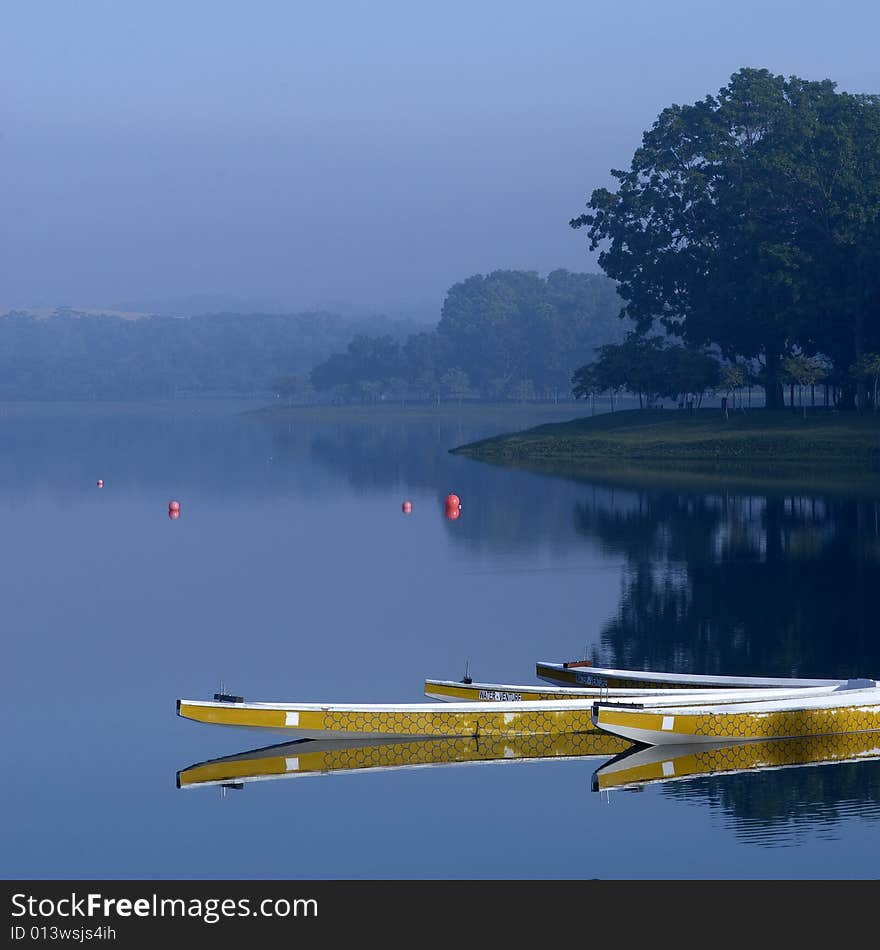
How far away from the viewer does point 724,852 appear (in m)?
30.8

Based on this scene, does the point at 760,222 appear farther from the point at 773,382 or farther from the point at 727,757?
the point at 727,757

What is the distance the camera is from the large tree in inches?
5315

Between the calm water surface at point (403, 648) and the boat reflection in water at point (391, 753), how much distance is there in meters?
0.38

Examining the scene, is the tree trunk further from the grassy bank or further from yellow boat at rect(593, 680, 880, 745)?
yellow boat at rect(593, 680, 880, 745)

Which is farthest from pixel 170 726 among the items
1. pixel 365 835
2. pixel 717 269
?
pixel 717 269

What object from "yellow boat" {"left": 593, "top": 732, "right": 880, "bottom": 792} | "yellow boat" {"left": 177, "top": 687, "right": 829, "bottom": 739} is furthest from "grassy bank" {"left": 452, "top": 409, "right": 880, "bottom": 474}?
"yellow boat" {"left": 177, "top": 687, "right": 829, "bottom": 739}

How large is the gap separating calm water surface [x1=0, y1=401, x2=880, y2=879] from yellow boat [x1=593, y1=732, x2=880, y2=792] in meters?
0.49

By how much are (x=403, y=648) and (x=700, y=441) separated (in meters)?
87.9

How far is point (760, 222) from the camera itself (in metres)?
143

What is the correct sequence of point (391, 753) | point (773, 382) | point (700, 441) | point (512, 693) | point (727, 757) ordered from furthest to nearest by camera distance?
point (773, 382)
point (700, 441)
point (512, 693)
point (391, 753)
point (727, 757)

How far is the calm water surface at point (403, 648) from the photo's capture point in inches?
1237

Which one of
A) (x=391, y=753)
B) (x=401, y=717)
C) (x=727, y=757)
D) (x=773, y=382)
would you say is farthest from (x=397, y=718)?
(x=773, y=382)
